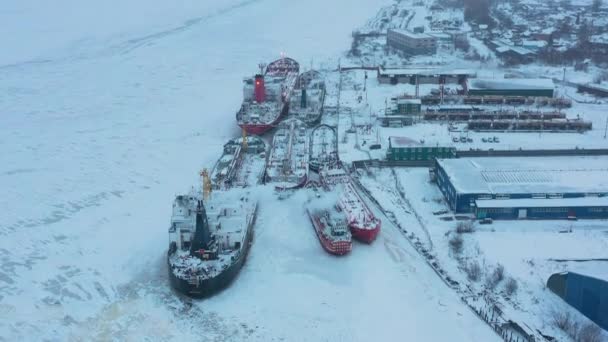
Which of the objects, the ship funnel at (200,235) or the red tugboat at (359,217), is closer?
the ship funnel at (200,235)

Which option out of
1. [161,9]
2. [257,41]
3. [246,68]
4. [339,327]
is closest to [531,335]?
[339,327]

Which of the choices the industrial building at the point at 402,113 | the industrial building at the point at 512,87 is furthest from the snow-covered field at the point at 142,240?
the industrial building at the point at 512,87

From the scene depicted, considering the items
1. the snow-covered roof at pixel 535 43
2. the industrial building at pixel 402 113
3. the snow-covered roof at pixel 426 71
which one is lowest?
the industrial building at pixel 402 113

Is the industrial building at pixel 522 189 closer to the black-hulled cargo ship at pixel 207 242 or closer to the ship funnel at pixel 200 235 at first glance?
the black-hulled cargo ship at pixel 207 242

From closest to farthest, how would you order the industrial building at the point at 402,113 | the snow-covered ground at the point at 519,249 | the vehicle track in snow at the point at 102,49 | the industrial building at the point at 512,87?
the snow-covered ground at the point at 519,249 → the industrial building at the point at 402,113 → the industrial building at the point at 512,87 → the vehicle track in snow at the point at 102,49

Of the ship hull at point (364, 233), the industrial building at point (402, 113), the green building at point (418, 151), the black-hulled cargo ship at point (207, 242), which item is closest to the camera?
the black-hulled cargo ship at point (207, 242)

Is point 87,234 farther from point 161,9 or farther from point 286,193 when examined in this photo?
point 161,9

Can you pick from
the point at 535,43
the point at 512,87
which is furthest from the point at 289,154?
the point at 535,43

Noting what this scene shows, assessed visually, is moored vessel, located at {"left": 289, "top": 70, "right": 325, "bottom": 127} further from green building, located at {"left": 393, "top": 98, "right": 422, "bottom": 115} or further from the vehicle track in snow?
the vehicle track in snow
